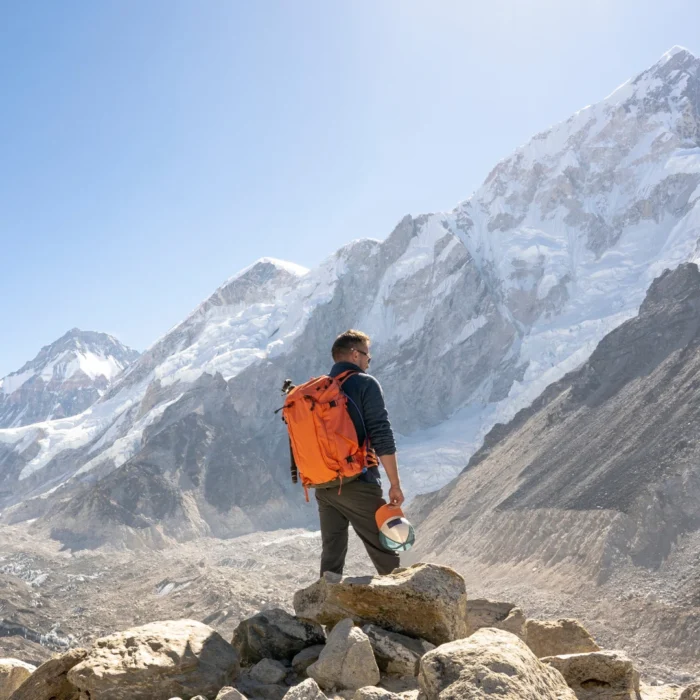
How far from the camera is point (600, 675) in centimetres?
366

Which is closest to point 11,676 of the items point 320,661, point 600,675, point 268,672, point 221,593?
point 268,672

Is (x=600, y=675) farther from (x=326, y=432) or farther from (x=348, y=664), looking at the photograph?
(x=326, y=432)

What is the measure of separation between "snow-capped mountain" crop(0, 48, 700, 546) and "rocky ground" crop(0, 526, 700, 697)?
12578mm

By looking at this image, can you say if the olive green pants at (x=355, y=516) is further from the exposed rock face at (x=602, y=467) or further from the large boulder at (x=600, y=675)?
the exposed rock face at (x=602, y=467)

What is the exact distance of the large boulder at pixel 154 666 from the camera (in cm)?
352

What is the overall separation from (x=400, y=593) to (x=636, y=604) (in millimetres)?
25525

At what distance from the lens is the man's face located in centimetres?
484

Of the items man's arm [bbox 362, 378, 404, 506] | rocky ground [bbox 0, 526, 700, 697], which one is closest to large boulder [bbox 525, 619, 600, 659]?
man's arm [bbox 362, 378, 404, 506]

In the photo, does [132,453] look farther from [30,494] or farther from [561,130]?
[561,130]

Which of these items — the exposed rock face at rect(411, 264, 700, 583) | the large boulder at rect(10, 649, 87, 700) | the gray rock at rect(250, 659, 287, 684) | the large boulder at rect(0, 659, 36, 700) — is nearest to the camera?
the large boulder at rect(10, 649, 87, 700)

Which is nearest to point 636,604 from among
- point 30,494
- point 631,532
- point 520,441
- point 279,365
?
Answer: point 631,532

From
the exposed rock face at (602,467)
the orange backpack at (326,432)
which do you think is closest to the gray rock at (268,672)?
the orange backpack at (326,432)

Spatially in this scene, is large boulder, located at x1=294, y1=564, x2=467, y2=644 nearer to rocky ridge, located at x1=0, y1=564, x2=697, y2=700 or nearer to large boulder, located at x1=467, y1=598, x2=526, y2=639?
rocky ridge, located at x1=0, y1=564, x2=697, y2=700

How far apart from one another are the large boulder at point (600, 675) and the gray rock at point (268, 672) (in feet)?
5.18
